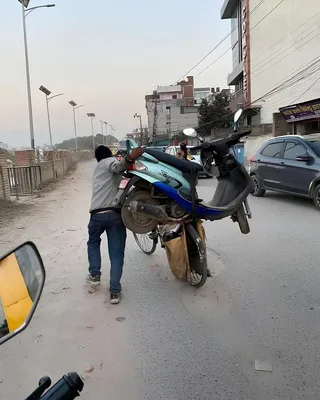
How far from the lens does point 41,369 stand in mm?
2873

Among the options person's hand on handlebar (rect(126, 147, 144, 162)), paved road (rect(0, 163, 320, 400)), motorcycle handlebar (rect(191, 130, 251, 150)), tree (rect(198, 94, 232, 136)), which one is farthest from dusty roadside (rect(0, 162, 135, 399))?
tree (rect(198, 94, 232, 136))

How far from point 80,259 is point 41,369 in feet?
9.22

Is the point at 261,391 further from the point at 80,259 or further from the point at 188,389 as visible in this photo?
the point at 80,259

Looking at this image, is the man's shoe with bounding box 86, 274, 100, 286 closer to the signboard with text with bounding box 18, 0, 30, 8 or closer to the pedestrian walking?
the pedestrian walking

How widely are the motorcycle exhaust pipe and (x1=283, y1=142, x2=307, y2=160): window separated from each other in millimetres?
6079

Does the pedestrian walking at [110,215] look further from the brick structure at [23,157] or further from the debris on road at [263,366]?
the brick structure at [23,157]

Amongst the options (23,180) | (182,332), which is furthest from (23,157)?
(182,332)

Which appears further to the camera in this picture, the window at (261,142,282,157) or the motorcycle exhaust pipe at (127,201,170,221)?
the window at (261,142,282,157)

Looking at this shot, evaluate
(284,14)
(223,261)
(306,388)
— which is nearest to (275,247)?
(223,261)

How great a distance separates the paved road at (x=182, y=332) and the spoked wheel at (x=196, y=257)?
15 centimetres

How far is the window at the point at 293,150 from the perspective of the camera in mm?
9062

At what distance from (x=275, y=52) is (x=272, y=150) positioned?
29423 millimetres

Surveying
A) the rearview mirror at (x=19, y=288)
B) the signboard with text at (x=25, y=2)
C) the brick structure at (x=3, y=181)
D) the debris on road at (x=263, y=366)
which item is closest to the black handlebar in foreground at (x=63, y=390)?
the rearview mirror at (x=19, y=288)

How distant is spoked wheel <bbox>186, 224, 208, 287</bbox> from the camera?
4.00m
